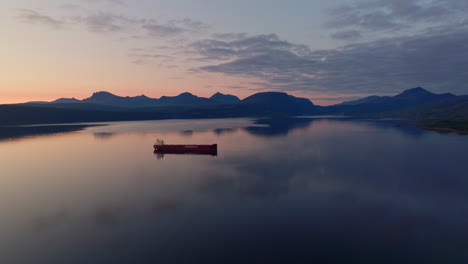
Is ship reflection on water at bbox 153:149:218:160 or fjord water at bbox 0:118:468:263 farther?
ship reflection on water at bbox 153:149:218:160

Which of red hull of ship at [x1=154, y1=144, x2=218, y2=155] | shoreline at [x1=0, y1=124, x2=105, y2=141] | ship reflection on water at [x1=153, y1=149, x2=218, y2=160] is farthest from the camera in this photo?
shoreline at [x1=0, y1=124, x2=105, y2=141]

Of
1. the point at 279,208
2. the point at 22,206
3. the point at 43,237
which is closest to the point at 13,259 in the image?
the point at 43,237

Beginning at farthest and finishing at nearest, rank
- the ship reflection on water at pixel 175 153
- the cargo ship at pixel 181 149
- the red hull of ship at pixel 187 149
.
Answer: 1. the cargo ship at pixel 181 149
2. the red hull of ship at pixel 187 149
3. the ship reflection on water at pixel 175 153

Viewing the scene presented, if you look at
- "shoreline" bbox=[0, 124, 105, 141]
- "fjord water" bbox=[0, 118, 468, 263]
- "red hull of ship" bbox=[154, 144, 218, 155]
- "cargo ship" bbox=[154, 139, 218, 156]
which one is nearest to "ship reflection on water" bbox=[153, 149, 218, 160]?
"cargo ship" bbox=[154, 139, 218, 156]

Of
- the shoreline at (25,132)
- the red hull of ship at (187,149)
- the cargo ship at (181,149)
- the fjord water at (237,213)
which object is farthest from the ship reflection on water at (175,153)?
the shoreline at (25,132)

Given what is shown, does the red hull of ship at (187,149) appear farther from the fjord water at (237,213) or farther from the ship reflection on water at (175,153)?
the fjord water at (237,213)

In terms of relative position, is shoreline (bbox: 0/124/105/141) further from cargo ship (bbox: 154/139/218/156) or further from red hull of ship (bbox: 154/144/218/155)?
red hull of ship (bbox: 154/144/218/155)

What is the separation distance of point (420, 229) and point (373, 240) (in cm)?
525

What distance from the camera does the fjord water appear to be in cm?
1791

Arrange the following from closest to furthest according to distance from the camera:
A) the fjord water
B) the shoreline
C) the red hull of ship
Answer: the fjord water < the red hull of ship < the shoreline

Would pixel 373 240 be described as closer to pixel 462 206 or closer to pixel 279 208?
pixel 279 208

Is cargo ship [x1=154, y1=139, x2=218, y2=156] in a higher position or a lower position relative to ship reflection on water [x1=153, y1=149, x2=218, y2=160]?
higher

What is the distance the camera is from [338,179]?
37.0m

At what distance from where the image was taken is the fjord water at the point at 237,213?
1791 cm
